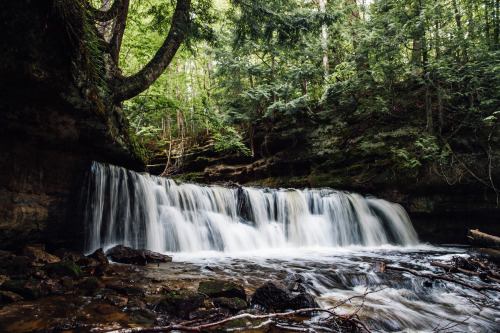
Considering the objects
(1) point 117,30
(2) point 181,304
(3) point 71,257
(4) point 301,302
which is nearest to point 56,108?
(3) point 71,257

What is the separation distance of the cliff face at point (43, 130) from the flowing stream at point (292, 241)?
19.7 inches

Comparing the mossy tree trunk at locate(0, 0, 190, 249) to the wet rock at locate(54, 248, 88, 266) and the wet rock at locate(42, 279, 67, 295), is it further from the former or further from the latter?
the wet rock at locate(42, 279, 67, 295)

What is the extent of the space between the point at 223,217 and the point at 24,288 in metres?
5.74

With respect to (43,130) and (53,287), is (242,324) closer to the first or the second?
(53,287)

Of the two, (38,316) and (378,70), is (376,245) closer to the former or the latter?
(378,70)

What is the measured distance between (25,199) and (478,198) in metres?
12.6

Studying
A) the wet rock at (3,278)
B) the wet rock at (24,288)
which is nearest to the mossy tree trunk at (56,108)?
the wet rock at (3,278)

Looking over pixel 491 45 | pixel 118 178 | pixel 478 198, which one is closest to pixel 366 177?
pixel 478 198

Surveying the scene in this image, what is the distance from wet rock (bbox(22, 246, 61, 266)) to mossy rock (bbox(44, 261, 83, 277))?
517 millimetres

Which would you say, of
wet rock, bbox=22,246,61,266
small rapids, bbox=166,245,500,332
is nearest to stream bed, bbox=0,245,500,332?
small rapids, bbox=166,245,500,332

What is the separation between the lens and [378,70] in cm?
970

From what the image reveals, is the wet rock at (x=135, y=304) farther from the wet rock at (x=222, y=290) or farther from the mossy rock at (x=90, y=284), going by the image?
the mossy rock at (x=90, y=284)

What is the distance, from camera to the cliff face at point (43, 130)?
332cm

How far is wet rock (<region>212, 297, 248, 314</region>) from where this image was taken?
267cm
